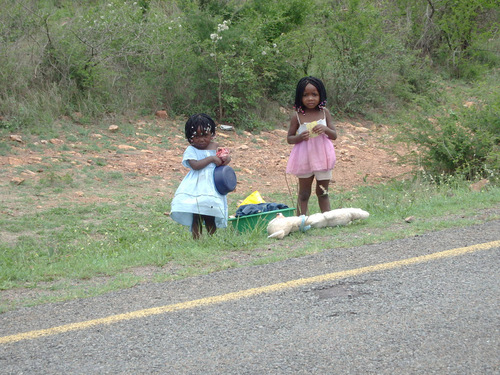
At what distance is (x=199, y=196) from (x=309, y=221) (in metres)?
1.13

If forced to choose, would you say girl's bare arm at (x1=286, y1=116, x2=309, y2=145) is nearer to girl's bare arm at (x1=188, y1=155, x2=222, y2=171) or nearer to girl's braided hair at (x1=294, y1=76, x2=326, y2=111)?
girl's braided hair at (x1=294, y1=76, x2=326, y2=111)

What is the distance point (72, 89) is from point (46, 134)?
5.73ft

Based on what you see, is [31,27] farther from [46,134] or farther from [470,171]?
[470,171]

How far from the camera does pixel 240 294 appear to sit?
163 inches

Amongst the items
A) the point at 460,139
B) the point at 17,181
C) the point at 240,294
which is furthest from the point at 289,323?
the point at 460,139

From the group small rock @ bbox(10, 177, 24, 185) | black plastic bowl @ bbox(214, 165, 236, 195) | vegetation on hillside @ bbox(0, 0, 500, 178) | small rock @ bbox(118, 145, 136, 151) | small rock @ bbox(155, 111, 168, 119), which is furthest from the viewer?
small rock @ bbox(155, 111, 168, 119)

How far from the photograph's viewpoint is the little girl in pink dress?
20.8 feet

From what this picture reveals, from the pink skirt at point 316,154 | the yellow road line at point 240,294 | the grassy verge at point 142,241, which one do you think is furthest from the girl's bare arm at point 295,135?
the yellow road line at point 240,294

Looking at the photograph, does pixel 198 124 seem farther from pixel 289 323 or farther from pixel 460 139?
pixel 460 139

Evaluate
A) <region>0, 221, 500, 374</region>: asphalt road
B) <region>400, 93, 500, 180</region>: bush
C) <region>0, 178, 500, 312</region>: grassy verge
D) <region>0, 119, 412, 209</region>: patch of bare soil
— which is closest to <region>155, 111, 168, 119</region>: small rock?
<region>0, 119, 412, 209</region>: patch of bare soil

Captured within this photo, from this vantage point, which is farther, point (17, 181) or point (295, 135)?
point (17, 181)

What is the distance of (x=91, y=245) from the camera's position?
6.77 metres

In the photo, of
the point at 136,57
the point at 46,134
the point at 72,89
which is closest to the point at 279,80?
the point at 136,57

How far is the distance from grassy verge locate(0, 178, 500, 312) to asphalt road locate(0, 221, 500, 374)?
0.43 m
